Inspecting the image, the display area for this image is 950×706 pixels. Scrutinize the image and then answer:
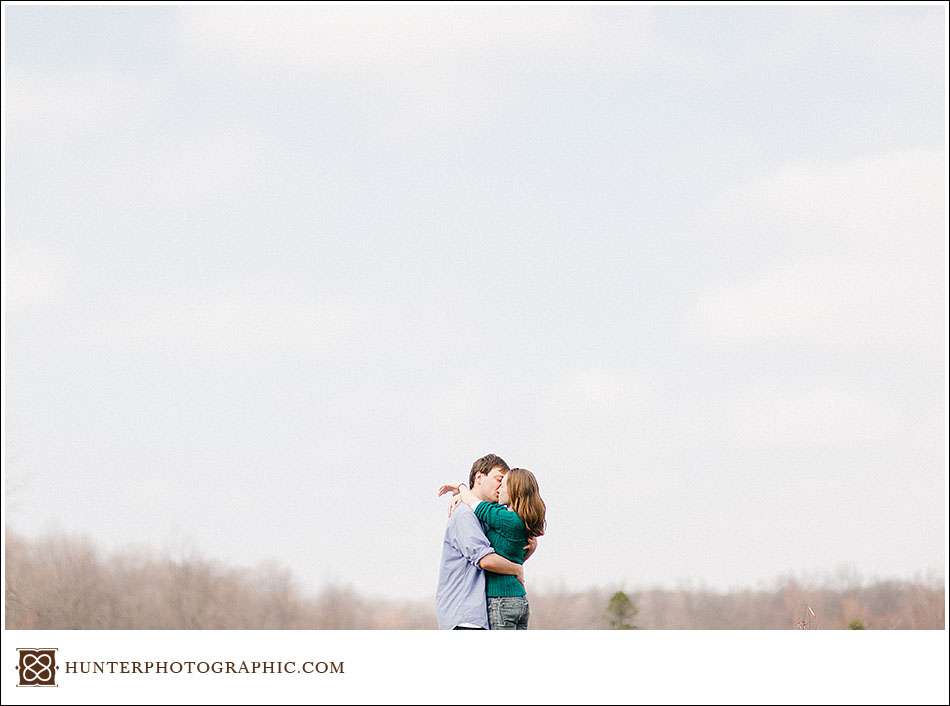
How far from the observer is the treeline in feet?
31.6

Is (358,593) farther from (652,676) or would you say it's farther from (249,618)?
(652,676)

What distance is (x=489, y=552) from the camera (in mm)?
5332

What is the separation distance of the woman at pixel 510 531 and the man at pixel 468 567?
0.03 meters

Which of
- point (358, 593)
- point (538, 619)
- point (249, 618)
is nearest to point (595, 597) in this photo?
point (538, 619)

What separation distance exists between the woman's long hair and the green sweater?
3cm

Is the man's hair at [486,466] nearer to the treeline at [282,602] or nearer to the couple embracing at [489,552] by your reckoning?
the couple embracing at [489,552]

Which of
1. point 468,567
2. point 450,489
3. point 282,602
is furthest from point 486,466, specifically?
point 282,602

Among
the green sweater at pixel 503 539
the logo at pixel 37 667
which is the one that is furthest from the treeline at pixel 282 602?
the green sweater at pixel 503 539

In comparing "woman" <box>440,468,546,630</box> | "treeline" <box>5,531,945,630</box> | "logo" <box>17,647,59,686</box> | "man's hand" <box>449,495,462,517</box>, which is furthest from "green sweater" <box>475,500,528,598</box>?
"treeline" <box>5,531,945,630</box>

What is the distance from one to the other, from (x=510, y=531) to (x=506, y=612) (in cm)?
32

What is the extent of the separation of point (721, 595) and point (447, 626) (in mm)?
4587

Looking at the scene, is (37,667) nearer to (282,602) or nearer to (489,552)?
(489,552)

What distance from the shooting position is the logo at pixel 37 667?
607 cm

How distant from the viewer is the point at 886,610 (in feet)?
31.8
